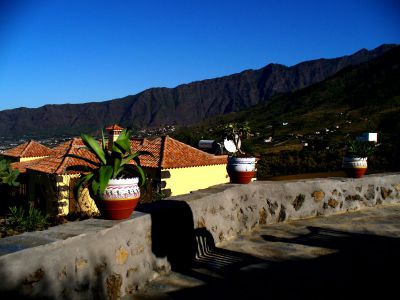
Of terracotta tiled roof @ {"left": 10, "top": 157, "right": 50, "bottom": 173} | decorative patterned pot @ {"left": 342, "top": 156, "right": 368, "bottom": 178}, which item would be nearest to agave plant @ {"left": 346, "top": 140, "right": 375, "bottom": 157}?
decorative patterned pot @ {"left": 342, "top": 156, "right": 368, "bottom": 178}

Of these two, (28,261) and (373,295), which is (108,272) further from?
(373,295)

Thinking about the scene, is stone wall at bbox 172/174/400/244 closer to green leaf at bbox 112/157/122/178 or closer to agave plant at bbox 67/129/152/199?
agave plant at bbox 67/129/152/199

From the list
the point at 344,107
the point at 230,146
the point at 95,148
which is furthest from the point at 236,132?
the point at 344,107

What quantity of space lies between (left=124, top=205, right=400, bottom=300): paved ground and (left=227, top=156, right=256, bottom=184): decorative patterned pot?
2.96 feet

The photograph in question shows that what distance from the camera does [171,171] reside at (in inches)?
746

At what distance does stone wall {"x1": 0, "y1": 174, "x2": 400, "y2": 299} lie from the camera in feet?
9.91

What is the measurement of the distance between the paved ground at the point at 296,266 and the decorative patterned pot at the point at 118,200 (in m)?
0.84

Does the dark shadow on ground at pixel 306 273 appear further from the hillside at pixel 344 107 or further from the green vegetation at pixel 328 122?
the hillside at pixel 344 107

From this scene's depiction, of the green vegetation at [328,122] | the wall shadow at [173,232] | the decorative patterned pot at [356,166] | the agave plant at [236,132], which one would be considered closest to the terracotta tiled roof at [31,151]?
the green vegetation at [328,122]

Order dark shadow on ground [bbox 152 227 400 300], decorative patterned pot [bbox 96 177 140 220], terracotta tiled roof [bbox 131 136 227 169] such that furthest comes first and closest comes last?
terracotta tiled roof [bbox 131 136 227 169] < decorative patterned pot [bbox 96 177 140 220] < dark shadow on ground [bbox 152 227 400 300]

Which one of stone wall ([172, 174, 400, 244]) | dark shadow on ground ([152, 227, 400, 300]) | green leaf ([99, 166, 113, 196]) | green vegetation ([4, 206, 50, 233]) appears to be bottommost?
dark shadow on ground ([152, 227, 400, 300])

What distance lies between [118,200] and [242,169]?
2.95 metres

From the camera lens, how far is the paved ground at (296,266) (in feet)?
12.8

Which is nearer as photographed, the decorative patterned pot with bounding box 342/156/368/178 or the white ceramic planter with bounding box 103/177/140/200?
the white ceramic planter with bounding box 103/177/140/200
